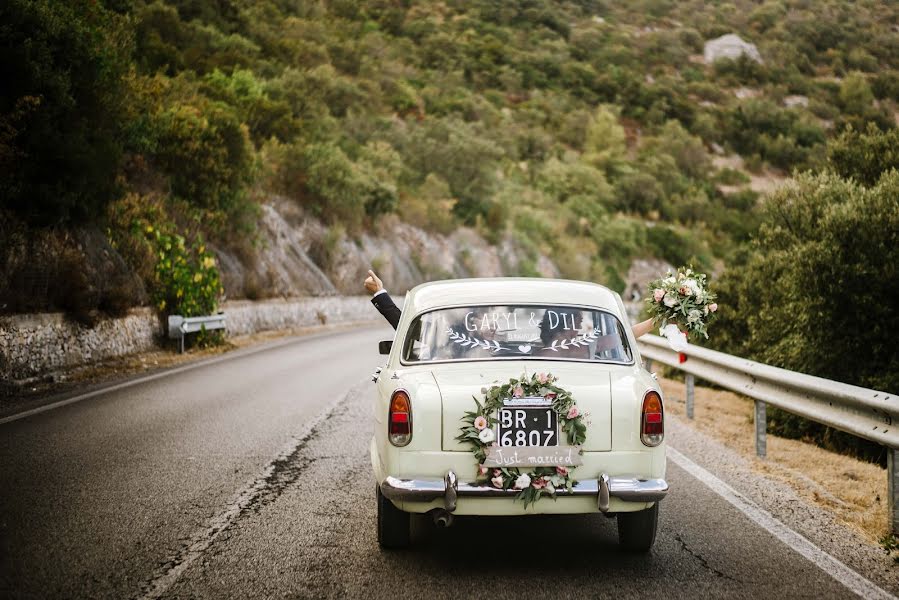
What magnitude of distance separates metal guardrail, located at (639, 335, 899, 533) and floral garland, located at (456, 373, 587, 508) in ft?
8.18

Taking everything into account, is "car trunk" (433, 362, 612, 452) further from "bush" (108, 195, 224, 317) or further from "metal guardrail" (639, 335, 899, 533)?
"bush" (108, 195, 224, 317)

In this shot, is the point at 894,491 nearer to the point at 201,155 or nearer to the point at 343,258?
the point at 201,155

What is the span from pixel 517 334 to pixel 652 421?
114 cm

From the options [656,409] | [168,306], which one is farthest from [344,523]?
[168,306]

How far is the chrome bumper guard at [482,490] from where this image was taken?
176 inches

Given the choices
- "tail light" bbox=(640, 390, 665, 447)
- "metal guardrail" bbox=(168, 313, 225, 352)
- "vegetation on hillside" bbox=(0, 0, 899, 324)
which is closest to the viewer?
"tail light" bbox=(640, 390, 665, 447)

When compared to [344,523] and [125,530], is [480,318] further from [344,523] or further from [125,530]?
A: [125,530]

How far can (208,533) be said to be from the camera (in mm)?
5176

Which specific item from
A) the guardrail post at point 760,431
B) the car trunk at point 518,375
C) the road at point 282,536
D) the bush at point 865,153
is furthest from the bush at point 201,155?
the car trunk at point 518,375

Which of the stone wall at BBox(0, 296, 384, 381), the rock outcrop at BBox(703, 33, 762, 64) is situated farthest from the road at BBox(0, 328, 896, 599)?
the rock outcrop at BBox(703, 33, 762, 64)

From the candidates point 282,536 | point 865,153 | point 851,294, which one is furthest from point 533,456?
point 865,153

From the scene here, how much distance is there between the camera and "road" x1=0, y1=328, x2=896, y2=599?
4.34m

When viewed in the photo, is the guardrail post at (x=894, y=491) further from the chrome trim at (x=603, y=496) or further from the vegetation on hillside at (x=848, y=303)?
the vegetation on hillside at (x=848, y=303)

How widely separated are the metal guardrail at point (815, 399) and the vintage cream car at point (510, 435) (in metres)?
1.88
